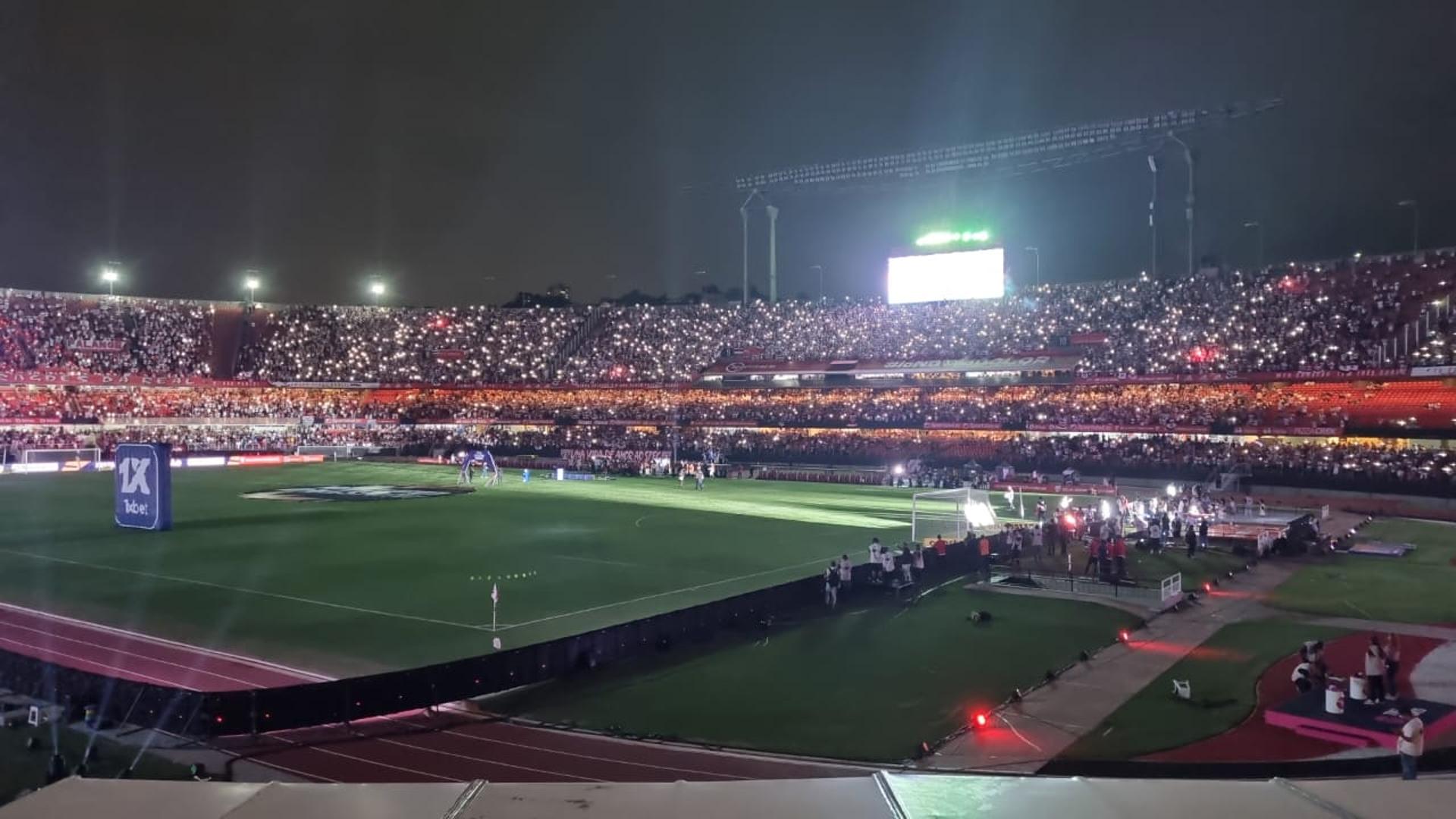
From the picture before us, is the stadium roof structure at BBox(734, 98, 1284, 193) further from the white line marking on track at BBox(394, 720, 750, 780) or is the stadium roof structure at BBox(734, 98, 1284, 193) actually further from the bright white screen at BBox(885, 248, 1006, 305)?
the white line marking on track at BBox(394, 720, 750, 780)

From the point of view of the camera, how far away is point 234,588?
75.3 ft

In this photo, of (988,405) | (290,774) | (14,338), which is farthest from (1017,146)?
(14,338)

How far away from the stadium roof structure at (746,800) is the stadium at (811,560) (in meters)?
0.02

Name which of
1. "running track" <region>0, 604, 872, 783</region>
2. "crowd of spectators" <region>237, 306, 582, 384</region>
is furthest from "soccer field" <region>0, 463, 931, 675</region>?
"crowd of spectators" <region>237, 306, 582, 384</region>

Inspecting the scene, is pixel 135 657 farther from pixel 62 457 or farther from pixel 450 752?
pixel 62 457

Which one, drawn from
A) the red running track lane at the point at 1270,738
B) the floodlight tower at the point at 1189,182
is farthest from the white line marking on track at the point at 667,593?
the floodlight tower at the point at 1189,182

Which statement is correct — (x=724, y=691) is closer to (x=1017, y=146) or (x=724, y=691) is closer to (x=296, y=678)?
(x=296, y=678)

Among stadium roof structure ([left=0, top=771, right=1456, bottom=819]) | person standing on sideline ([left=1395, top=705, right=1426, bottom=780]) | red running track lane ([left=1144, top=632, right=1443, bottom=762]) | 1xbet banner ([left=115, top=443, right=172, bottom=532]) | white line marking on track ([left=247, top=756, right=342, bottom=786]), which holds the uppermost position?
stadium roof structure ([left=0, top=771, right=1456, bottom=819])

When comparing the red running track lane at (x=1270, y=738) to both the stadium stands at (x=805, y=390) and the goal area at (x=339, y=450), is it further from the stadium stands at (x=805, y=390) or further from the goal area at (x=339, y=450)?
the goal area at (x=339, y=450)

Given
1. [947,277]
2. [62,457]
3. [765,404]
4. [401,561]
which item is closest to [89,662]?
[401,561]

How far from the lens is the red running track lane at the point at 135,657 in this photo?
15.8m

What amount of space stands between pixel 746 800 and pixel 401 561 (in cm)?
2678

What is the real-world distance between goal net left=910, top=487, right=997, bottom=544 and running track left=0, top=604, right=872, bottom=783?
14.8 meters

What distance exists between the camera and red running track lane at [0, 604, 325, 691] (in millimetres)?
15750
